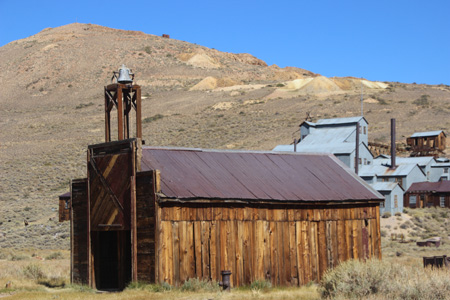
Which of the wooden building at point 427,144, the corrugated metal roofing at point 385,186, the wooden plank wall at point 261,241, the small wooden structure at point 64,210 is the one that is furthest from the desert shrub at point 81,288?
the wooden building at point 427,144

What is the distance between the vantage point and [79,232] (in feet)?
63.0

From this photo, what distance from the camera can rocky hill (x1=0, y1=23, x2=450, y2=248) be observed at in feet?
194

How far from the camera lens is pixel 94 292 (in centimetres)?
1762

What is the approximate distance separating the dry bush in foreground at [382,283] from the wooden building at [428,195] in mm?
41584

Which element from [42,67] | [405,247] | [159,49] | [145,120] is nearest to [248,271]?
[405,247]

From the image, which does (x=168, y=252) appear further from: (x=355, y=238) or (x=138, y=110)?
(x=355, y=238)

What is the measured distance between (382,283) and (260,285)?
169 inches

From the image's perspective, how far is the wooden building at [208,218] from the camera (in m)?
17.0

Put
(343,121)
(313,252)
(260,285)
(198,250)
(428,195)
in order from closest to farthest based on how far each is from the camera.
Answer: (198,250) → (260,285) → (313,252) → (428,195) → (343,121)

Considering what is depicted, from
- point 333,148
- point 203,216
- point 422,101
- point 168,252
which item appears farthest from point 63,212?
point 422,101

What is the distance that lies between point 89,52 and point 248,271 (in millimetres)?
114563

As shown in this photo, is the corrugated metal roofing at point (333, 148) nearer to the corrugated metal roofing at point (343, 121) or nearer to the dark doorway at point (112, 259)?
the corrugated metal roofing at point (343, 121)

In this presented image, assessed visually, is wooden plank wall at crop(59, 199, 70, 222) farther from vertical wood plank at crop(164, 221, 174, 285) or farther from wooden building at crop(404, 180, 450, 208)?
vertical wood plank at crop(164, 221, 174, 285)

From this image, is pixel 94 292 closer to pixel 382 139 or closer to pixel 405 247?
pixel 405 247
